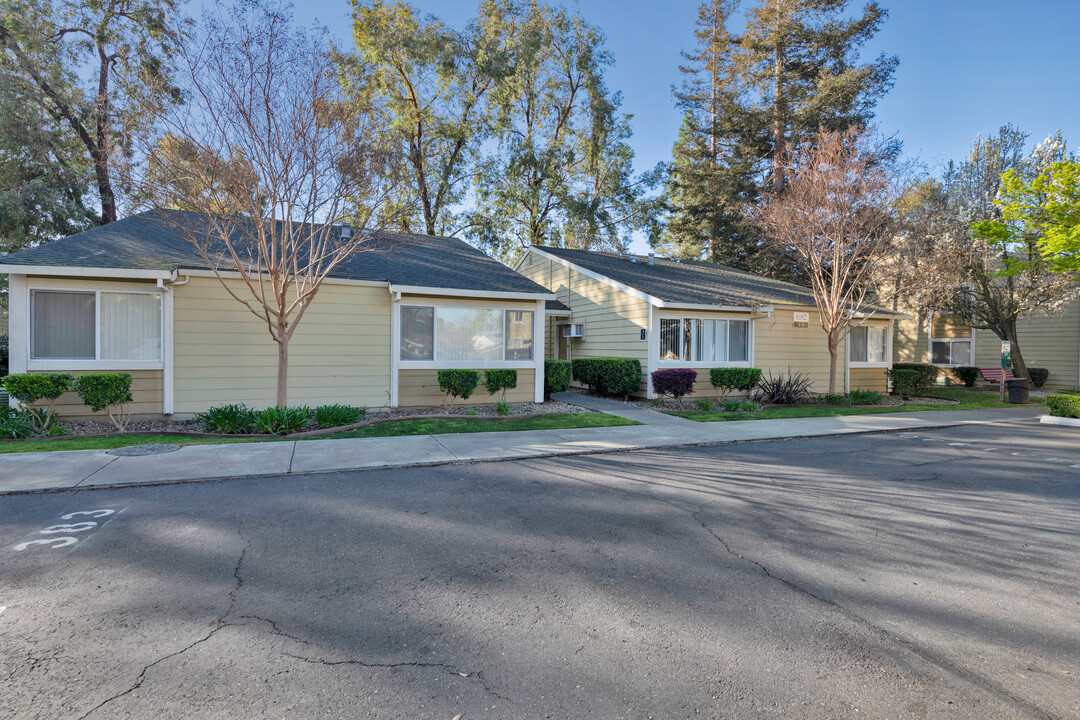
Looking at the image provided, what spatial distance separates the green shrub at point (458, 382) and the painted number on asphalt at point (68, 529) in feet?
21.7

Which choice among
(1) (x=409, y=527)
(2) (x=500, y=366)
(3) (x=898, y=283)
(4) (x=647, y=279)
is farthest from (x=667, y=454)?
(3) (x=898, y=283)

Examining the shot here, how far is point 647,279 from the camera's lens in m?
15.6

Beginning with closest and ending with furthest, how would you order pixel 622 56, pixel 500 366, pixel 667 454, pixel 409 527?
pixel 409 527 < pixel 667 454 < pixel 500 366 < pixel 622 56

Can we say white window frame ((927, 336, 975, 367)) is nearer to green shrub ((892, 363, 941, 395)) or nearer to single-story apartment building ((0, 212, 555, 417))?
green shrub ((892, 363, 941, 395))

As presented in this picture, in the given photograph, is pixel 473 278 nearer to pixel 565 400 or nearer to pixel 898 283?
pixel 565 400

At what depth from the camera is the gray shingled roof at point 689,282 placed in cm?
1438

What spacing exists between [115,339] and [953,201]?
24757 millimetres

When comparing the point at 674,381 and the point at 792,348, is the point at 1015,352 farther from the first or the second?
the point at 674,381

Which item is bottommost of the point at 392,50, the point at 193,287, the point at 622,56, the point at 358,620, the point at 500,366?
the point at 358,620

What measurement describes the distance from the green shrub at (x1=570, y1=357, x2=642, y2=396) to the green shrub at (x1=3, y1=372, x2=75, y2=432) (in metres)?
10.9

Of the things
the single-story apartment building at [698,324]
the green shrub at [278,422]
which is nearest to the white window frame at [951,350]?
the single-story apartment building at [698,324]

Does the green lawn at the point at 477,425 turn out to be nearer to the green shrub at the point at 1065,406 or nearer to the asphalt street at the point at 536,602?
the asphalt street at the point at 536,602

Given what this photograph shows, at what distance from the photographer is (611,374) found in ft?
45.3

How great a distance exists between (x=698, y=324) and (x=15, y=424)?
1399cm
